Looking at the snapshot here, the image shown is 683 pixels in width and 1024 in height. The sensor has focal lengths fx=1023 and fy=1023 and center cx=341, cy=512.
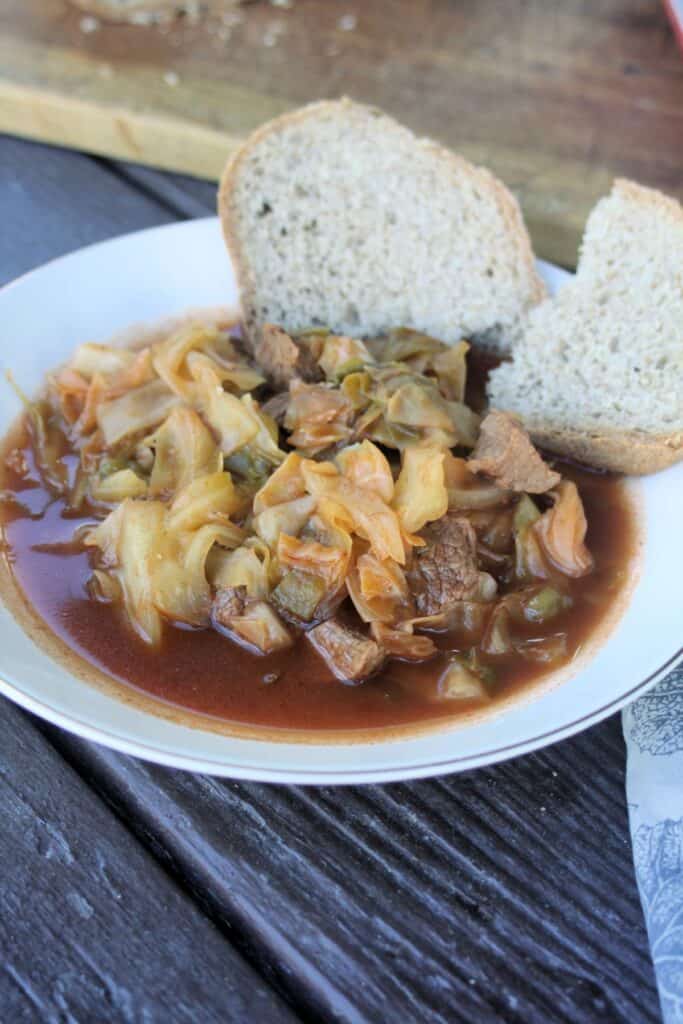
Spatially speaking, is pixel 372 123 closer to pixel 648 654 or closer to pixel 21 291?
pixel 21 291

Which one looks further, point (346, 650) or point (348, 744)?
point (346, 650)

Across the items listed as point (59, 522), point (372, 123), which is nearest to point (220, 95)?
point (372, 123)

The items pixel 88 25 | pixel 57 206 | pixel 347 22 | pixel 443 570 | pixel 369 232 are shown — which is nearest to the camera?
pixel 443 570

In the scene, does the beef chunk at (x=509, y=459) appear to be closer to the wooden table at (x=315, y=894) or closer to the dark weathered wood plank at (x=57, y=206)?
the wooden table at (x=315, y=894)

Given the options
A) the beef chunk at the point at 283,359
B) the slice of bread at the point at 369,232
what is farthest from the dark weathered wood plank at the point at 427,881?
the slice of bread at the point at 369,232

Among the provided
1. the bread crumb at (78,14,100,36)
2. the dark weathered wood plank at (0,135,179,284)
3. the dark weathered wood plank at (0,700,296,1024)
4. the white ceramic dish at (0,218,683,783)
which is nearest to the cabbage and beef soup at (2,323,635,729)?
the white ceramic dish at (0,218,683,783)

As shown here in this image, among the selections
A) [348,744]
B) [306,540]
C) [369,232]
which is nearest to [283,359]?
[369,232]

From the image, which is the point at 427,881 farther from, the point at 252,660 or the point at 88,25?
the point at 88,25
